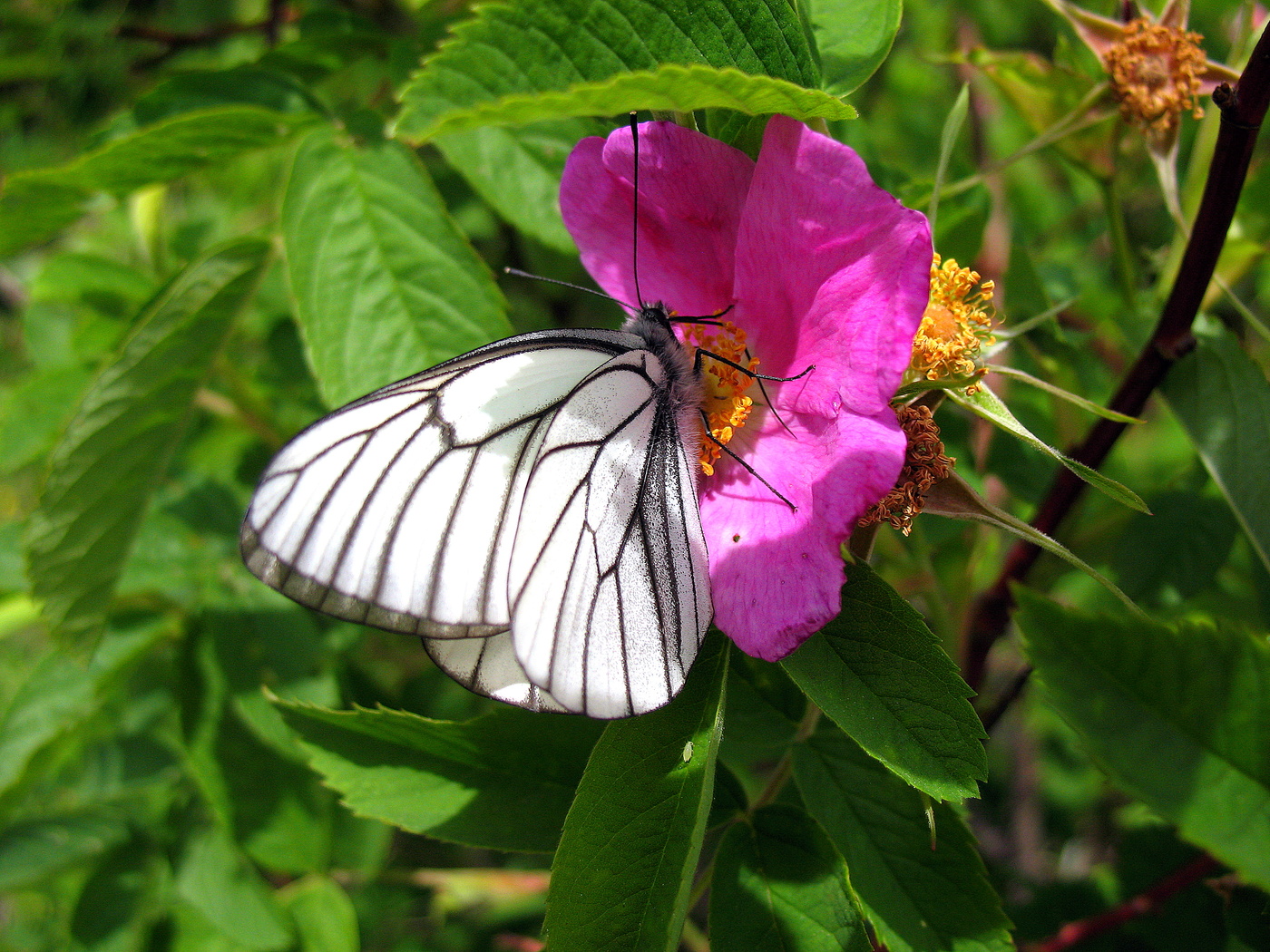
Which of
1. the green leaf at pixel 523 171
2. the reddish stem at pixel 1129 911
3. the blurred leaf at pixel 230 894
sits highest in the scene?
the green leaf at pixel 523 171

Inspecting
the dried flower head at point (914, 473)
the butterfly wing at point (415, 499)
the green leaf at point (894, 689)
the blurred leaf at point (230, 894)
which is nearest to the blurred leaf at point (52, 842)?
the blurred leaf at point (230, 894)

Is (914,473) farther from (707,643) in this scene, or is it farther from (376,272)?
(376,272)

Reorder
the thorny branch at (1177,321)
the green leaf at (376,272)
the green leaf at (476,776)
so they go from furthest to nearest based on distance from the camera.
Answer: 1. the green leaf at (376,272)
2. the green leaf at (476,776)
3. the thorny branch at (1177,321)

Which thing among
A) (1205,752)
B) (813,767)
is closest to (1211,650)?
(1205,752)

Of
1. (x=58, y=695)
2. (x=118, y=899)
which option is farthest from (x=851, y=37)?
(x=118, y=899)

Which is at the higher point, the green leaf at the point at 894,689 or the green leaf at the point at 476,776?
the green leaf at the point at 894,689

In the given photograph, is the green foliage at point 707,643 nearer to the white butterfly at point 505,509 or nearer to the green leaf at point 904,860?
the green leaf at point 904,860
